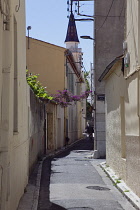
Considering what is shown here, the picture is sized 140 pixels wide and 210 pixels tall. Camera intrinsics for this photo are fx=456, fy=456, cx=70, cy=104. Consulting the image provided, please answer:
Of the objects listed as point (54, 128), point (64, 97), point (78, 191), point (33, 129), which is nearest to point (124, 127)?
point (78, 191)

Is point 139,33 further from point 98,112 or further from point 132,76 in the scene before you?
point 98,112

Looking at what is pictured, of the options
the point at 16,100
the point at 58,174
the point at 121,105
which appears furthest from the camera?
the point at 58,174

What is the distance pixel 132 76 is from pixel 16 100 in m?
3.16

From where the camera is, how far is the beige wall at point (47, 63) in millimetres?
31578

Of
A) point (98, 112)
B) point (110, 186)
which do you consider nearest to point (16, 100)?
point (110, 186)

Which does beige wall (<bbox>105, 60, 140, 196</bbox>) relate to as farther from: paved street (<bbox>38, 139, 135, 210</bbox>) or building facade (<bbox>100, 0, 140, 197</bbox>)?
paved street (<bbox>38, 139, 135, 210</bbox>)

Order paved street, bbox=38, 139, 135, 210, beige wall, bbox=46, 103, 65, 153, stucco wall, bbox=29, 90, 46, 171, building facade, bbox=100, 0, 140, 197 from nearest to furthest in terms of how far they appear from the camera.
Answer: paved street, bbox=38, 139, 135, 210 → building facade, bbox=100, 0, 140, 197 → stucco wall, bbox=29, 90, 46, 171 → beige wall, bbox=46, 103, 65, 153

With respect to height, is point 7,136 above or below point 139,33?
below

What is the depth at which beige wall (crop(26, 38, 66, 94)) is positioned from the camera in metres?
31.6

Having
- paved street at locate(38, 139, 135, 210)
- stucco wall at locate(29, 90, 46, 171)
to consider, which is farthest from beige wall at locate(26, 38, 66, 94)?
paved street at locate(38, 139, 135, 210)

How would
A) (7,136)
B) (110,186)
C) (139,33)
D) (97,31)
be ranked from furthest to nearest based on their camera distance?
(97,31)
(110,186)
(139,33)
(7,136)

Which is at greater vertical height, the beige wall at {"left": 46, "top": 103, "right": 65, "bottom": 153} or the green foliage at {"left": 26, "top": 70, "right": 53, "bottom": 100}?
the green foliage at {"left": 26, "top": 70, "right": 53, "bottom": 100}

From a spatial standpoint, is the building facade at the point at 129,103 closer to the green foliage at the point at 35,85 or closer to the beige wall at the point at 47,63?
the green foliage at the point at 35,85

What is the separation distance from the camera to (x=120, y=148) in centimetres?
1375
